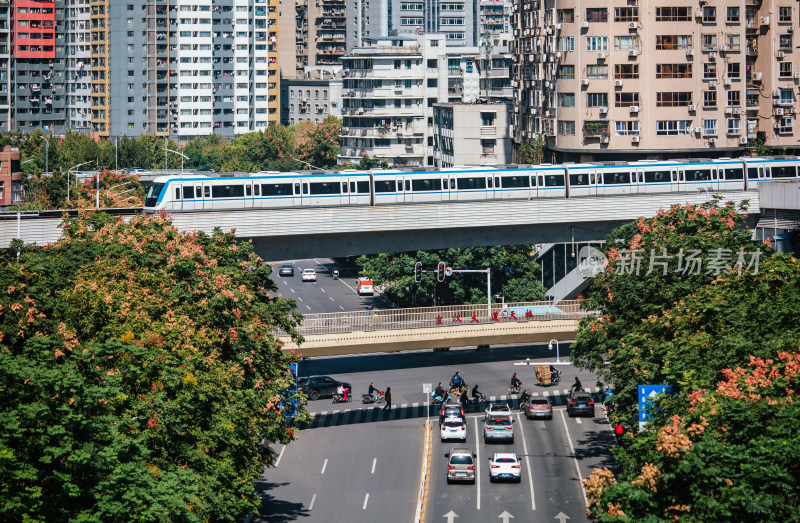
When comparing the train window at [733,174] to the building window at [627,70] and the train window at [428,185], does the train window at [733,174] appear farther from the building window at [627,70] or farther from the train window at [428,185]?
the train window at [428,185]

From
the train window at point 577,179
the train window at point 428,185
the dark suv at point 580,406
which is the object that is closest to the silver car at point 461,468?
the dark suv at point 580,406

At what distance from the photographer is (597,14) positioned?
113m

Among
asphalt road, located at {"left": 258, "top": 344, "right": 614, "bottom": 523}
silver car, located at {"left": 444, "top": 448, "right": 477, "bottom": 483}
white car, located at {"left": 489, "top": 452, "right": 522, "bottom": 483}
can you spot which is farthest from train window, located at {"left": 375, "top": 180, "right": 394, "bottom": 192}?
white car, located at {"left": 489, "top": 452, "right": 522, "bottom": 483}

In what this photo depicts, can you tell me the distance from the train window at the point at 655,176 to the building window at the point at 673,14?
24919mm

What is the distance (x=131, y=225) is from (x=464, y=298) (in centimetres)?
4557

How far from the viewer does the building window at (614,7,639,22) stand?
4437 inches

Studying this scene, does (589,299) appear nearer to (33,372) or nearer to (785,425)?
(785,425)

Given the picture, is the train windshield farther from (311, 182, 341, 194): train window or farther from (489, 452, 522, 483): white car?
(489, 452, 522, 483): white car

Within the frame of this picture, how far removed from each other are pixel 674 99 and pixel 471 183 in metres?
33.4

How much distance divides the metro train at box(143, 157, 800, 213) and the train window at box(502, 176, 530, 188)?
68mm

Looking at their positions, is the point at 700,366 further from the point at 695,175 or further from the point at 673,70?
the point at 673,70

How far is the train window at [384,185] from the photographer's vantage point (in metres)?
85.1

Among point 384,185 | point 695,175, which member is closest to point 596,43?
point 695,175

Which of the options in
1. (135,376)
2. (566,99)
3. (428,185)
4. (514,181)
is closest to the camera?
(135,376)
